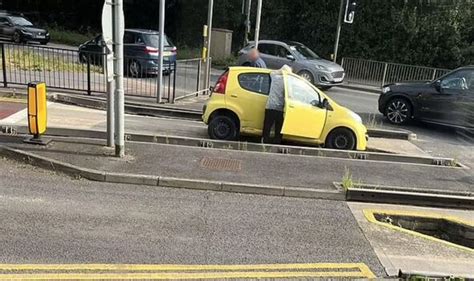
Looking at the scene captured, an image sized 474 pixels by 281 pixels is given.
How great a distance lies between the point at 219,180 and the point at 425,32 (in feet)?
74.3

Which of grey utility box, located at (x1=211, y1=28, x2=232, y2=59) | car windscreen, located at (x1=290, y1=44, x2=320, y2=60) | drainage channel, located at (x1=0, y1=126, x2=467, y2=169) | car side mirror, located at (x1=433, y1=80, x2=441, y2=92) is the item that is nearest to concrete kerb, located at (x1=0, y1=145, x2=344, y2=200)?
drainage channel, located at (x1=0, y1=126, x2=467, y2=169)

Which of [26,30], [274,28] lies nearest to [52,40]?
[26,30]

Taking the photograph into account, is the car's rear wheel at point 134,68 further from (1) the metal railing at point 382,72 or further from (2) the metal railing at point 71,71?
(1) the metal railing at point 382,72

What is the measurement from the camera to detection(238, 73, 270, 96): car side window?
31.3 ft

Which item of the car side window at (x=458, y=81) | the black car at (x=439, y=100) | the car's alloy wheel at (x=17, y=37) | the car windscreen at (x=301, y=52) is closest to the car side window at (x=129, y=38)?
the car windscreen at (x=301, y=52)

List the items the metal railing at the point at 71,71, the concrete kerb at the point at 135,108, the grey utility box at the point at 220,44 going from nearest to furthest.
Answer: the concrete kerb at the point at 135,108, the metal railing at the point at 71,71, the grey utility box at the point at 220,44

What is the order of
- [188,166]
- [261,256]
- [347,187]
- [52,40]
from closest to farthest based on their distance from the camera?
1. [261,256]
2. [347,187]
3. [188,166]
4. [52,40]

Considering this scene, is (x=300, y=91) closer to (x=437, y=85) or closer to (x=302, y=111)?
(x=302, y=111)

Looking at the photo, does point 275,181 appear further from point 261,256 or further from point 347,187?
point 261,256

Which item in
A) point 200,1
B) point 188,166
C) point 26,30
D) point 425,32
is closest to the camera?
point 188,166

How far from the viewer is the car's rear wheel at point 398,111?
13625 millimetres

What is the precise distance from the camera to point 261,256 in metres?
4.96

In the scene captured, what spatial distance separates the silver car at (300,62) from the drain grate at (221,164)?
1057 centimetres

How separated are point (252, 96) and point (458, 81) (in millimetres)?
6579
